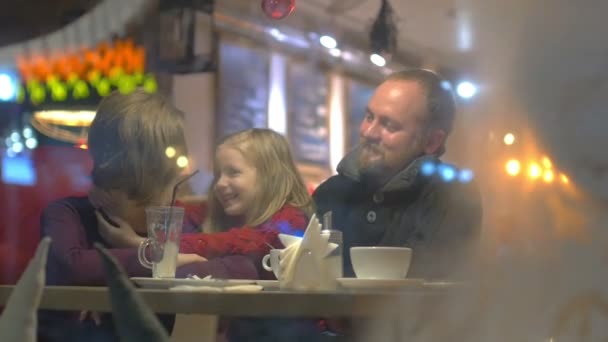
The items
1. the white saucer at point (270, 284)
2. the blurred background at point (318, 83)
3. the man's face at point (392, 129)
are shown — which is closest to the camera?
the blurred background at point (318, 83)

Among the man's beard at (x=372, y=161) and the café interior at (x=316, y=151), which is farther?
the man's beard at (x=372, y=161)

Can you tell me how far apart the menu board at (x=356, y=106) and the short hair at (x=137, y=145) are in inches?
5.0

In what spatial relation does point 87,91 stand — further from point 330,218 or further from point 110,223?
point 330,218

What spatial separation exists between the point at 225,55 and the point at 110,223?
0.16m

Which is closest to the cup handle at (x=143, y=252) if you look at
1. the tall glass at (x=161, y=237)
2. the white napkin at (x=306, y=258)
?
the tall glass at (x=161, y=237)

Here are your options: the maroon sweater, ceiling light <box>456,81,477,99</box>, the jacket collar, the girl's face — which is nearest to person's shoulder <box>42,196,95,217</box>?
the maroon sweater

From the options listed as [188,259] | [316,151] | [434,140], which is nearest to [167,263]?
[188,259]

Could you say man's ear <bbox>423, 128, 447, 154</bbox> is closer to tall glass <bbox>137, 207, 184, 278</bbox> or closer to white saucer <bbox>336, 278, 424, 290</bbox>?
white saucer <bbox>336, 278, 424, 290</bbox>

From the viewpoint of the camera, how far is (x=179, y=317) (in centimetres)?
46

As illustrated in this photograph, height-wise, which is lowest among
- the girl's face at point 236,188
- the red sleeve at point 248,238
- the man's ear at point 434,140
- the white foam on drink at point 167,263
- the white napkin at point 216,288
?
the white napkin at point 216,288

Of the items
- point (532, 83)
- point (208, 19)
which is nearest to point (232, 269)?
point (208, 19)

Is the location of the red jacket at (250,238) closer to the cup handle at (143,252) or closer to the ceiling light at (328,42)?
the cup handle at (143,252)

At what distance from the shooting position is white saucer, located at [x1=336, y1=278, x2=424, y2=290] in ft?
1.27

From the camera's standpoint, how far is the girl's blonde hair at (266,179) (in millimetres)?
517
